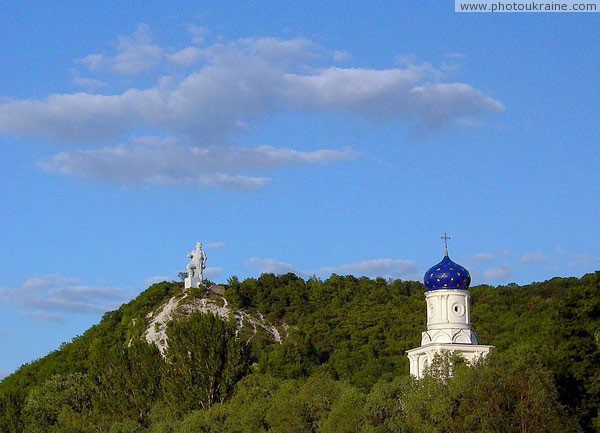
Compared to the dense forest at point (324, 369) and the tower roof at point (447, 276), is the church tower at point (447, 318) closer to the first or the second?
the tower roof at point (447, 276)

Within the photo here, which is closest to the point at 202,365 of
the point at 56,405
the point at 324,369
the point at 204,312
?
the point at 56,405

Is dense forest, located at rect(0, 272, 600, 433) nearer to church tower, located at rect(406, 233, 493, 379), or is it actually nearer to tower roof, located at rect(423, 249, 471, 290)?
church tower, located at rect(406, 233, 493, 379)

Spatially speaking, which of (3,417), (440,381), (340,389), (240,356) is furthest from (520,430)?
(3,417)

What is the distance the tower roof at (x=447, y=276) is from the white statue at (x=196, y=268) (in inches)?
1653

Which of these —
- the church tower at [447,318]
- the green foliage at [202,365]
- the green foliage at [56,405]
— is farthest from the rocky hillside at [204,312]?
the church tower at [447,318]

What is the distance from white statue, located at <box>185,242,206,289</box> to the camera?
9625 centimetres

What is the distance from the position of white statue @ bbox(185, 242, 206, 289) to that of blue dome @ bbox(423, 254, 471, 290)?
4198 centimetres

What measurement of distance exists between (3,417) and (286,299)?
35310 mm

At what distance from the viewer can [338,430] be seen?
167ft

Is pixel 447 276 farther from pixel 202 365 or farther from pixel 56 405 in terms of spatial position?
pixel 56 405

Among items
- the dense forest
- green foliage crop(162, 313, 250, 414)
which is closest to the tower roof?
the dense forest

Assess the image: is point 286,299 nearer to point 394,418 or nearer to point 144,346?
point 144,346

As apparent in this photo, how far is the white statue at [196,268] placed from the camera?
3789 inches

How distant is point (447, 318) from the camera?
54188mm
